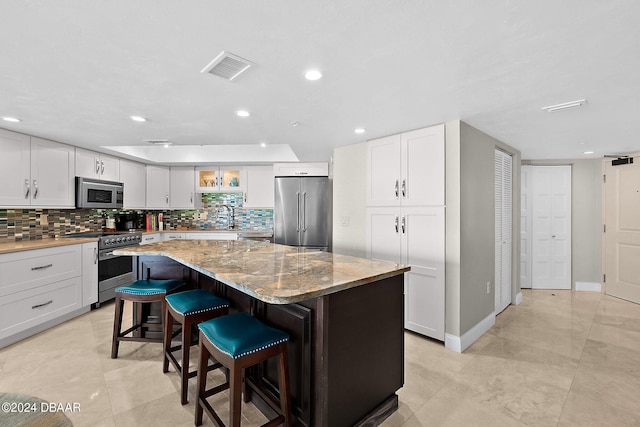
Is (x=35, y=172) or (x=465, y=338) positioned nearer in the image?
(x=465, y=338)

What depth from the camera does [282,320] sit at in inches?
69.8

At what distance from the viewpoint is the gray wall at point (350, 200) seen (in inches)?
146

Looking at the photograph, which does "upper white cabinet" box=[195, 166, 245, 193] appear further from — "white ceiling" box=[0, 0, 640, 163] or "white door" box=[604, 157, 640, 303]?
"white door" box=[604, 157, 640, 303]

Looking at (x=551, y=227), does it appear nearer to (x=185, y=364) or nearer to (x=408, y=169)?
(x=408, y=169)

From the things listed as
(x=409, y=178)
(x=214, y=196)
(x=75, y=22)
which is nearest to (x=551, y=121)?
(x=409, y=178)

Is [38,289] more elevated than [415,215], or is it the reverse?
[415,215]

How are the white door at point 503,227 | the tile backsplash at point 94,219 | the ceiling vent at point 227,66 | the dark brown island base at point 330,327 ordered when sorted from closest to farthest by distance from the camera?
the dark brown island base at point 330,327 → the ceiling vent at point 227,66 → the tile backsplash at point 94,219 → the white door at point 503,227

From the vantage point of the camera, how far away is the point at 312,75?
1888 millimetres

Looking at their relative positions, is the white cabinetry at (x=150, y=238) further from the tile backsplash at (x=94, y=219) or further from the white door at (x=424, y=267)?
the white door at (x=424, y=267)

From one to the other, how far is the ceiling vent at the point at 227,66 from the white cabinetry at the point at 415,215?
1921 mm

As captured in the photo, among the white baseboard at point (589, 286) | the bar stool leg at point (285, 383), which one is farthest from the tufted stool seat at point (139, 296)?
the white baseboard at point (589, 286)

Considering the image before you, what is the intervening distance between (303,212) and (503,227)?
282 cm

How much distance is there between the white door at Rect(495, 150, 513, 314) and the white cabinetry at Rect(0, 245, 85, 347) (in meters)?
5.03

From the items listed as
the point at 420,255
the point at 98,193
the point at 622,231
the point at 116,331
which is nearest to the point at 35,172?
the point at 98,193
